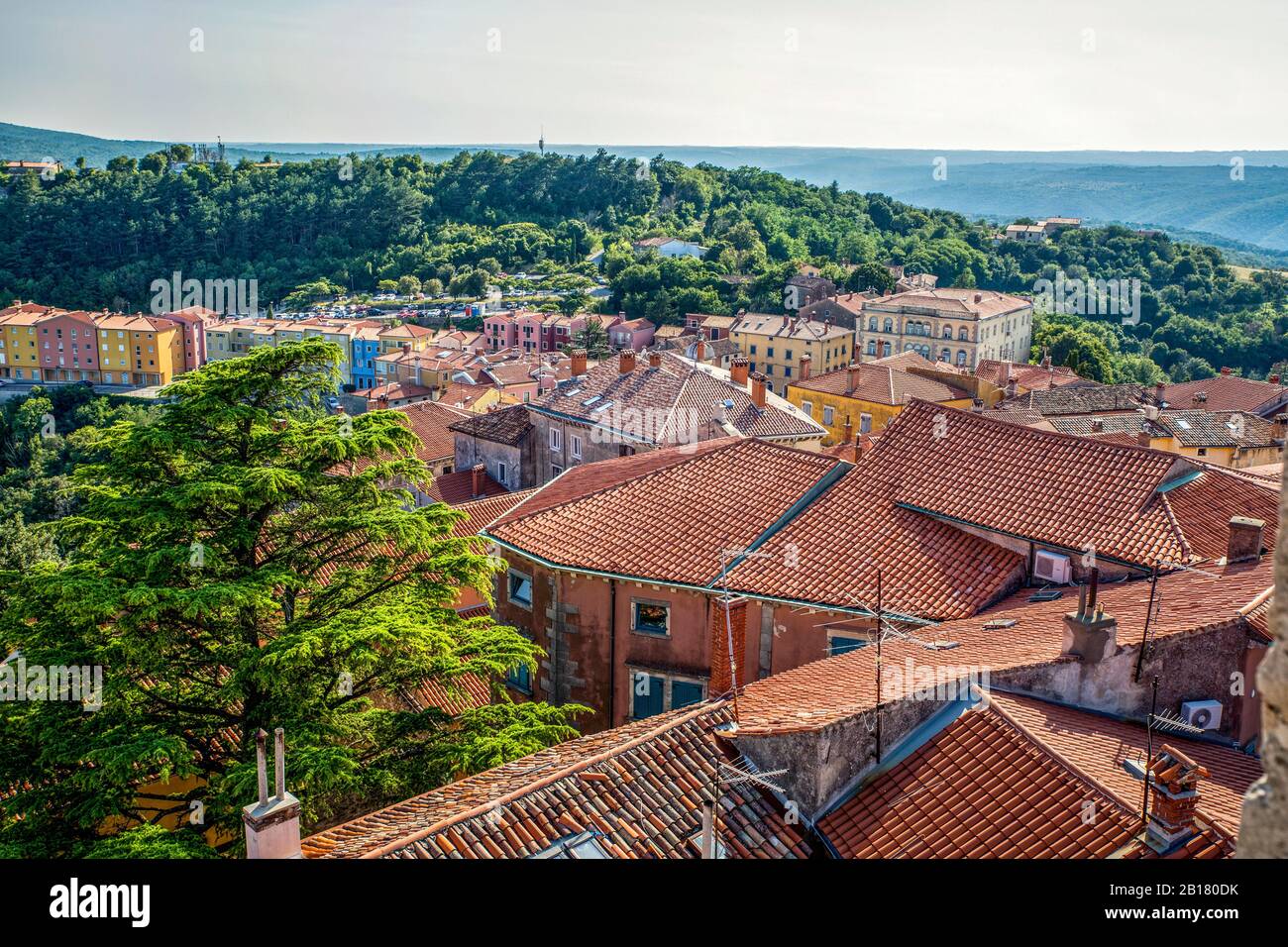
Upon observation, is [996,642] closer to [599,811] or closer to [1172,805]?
[1172,805]

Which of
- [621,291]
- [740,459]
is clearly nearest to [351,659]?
[740,459]

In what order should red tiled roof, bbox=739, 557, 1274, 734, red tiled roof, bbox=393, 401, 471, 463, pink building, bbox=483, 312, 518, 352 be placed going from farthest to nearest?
pink building, bbox=483, 312, 518, 352 → red tiled roof, bbox=393, 401, 471, 463 → red tiled roof, bbox=739, 557, 1274, 734

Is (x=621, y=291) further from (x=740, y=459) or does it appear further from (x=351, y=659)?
(x=351, y=659)

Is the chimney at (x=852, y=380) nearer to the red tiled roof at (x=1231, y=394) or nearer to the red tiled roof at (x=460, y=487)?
the red tiled roof at (x=1231, y=394)

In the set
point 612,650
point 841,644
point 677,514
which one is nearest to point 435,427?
point 677,514

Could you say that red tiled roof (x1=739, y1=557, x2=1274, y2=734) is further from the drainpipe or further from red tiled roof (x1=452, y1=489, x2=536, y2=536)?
red tiled roof (x1=452, y1=489, x2=536, y2=536)

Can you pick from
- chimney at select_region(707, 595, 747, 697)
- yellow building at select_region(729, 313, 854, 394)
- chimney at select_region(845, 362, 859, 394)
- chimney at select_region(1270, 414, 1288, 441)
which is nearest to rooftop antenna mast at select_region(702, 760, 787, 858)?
chimney at select_region(707, 595, 747, 697)
